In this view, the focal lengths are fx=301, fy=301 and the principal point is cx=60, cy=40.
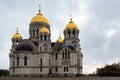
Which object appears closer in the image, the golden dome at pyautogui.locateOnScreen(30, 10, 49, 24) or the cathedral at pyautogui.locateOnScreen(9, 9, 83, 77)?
the cathedral at pyautogui.locateOnScreen(9, 9, 83, 77)

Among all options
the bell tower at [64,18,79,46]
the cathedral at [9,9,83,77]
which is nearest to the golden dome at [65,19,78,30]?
the bell tower at [64,18,79,46]

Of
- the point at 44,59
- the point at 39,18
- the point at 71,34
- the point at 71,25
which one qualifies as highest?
the point at 39,18

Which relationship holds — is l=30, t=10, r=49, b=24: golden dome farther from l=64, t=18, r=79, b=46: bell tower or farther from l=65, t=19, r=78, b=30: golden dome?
l=64, t=18, r=79, b=46: bell tower

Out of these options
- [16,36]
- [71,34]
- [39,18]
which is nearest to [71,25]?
[71,34]

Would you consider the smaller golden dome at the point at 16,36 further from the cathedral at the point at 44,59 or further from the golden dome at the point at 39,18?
the cathedral at the point at 44,59

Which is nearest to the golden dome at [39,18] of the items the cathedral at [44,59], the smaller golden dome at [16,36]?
the cathedral at [44,59]

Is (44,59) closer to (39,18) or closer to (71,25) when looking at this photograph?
(71,25)

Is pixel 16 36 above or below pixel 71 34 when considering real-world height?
above

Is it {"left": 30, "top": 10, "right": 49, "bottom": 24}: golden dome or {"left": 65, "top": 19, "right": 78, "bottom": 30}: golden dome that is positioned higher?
{"left": 30, "top": 10, "right": 49, "bottom": 24}: golden dome

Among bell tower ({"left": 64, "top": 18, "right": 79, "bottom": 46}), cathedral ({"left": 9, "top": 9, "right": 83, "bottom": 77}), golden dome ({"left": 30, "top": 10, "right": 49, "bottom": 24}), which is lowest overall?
cathedral ({"left": 9, "top": 9, "right": 83, "bottom": 77})

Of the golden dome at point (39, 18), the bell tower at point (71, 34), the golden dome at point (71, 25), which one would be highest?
the golden dome at point (39, 18)

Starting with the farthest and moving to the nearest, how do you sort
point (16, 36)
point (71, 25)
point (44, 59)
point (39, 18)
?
1. point (16, 36)
2. point (39, 18)
3. point (71, 25)
4. point (44, 59)

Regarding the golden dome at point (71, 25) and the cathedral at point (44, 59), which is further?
the golden dome at point (71, 25)

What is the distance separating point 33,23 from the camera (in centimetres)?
7556
